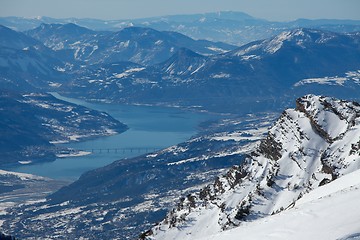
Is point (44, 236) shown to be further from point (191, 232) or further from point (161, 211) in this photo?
point (191, 232)

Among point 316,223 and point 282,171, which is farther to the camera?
point 282,171

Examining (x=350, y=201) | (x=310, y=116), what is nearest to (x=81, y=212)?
(x=310, y=116)

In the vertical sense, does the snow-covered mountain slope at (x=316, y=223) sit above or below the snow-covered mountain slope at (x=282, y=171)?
above

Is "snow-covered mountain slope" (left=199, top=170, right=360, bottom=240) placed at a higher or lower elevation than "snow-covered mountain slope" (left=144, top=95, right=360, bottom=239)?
higher

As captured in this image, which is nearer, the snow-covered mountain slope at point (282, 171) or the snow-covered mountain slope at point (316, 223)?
the snow-covered mountain slope at point (316, 223)

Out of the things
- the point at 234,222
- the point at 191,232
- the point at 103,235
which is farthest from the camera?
the point at 103,235
